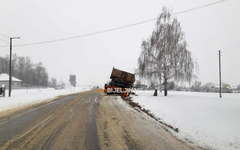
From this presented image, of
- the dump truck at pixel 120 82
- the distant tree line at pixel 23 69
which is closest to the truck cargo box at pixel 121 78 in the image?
the dump truck at pixel 120 82

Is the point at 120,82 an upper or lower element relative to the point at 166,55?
lower

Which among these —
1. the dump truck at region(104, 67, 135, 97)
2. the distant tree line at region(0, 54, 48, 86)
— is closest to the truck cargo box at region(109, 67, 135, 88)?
the dump truck at region(104, 67, 135, 97)

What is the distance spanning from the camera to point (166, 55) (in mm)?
17109

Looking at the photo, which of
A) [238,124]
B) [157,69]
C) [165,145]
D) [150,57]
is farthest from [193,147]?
[150,57]

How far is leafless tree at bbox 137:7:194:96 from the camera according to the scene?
16.7 meters

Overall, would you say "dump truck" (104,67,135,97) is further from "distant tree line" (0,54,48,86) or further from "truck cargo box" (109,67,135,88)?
"distant tree line" (0,54,48,86)

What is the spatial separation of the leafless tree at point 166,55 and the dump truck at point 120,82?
1.80 m

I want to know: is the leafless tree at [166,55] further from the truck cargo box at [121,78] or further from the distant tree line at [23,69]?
the distant tree line at [23,69]

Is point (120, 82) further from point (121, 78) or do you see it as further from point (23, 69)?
point (23, 69)

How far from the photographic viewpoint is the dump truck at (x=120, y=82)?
672 inches

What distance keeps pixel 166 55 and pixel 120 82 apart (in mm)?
6712

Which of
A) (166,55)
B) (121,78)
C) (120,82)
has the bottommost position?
(120,82)

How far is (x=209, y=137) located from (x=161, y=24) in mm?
16139

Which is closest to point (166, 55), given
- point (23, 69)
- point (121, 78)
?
point (121, 78)
